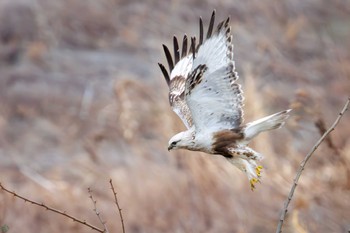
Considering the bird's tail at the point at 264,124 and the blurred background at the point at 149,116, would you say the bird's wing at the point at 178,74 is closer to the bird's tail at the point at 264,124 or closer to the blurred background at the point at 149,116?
the bird's tail at the point at 264,124

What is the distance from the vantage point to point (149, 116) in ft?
26.9

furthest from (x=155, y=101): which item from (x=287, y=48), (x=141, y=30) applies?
(x=141, y=30)

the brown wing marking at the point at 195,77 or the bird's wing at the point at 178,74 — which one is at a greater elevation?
the bird's wing at the point at 178,74

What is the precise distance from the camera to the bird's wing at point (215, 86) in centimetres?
376

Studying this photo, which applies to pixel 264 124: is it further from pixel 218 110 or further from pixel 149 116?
pixel 149 116

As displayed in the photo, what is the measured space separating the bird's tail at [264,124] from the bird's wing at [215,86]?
0.18 feet

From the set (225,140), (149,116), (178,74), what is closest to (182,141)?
(225,140)

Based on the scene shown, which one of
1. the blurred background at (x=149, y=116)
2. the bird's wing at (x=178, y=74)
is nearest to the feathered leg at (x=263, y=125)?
the bird's wing at (x=178, y=74)

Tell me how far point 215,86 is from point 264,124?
23 cm

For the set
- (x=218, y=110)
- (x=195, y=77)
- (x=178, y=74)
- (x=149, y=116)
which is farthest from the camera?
(x=149, y=116)

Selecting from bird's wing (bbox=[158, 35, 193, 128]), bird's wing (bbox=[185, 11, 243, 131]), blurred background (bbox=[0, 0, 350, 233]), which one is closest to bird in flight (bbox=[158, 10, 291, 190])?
bird's wing (bbox=[185, 11, 243, 131])

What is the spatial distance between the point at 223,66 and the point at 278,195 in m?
2.96

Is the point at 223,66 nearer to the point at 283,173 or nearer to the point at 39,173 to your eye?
the point at 283,173

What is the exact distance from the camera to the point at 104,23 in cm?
1285
